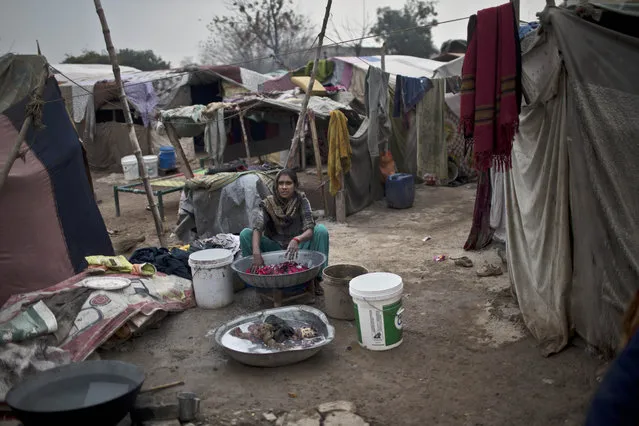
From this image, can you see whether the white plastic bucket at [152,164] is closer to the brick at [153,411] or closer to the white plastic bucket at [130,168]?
the white plastic bucket at [130,168]

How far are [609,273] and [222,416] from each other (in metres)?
2.61

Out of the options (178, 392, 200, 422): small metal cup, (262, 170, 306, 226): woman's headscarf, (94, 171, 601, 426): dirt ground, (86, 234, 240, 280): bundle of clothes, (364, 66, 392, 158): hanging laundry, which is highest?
(364, 66, 392, 158): hanging laundry

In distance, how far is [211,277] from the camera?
16.9 feet

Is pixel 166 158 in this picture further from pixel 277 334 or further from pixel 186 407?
pixel 186 407

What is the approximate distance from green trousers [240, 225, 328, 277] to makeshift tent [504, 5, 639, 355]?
1.78 metres

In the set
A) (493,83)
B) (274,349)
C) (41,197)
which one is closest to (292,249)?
(274,349)

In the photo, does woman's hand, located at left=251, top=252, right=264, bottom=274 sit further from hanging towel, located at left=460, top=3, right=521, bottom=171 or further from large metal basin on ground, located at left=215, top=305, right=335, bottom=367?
hanging towel, located at left=460, top=3, right=521, bottom=171

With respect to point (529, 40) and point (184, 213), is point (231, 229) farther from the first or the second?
point (529, 40)

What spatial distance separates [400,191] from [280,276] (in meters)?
5.33

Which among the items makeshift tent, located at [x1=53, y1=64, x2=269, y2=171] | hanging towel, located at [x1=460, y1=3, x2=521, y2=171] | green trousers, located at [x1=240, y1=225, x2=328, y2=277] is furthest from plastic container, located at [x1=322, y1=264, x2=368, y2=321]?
makeshift tent, located at [x1=53, y1=64, x2=269, y2=171]

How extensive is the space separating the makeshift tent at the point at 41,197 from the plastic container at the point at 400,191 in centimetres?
510

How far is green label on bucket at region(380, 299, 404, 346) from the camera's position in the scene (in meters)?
4.10

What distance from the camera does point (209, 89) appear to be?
56.6 ft

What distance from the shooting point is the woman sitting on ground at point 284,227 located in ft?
17.0
